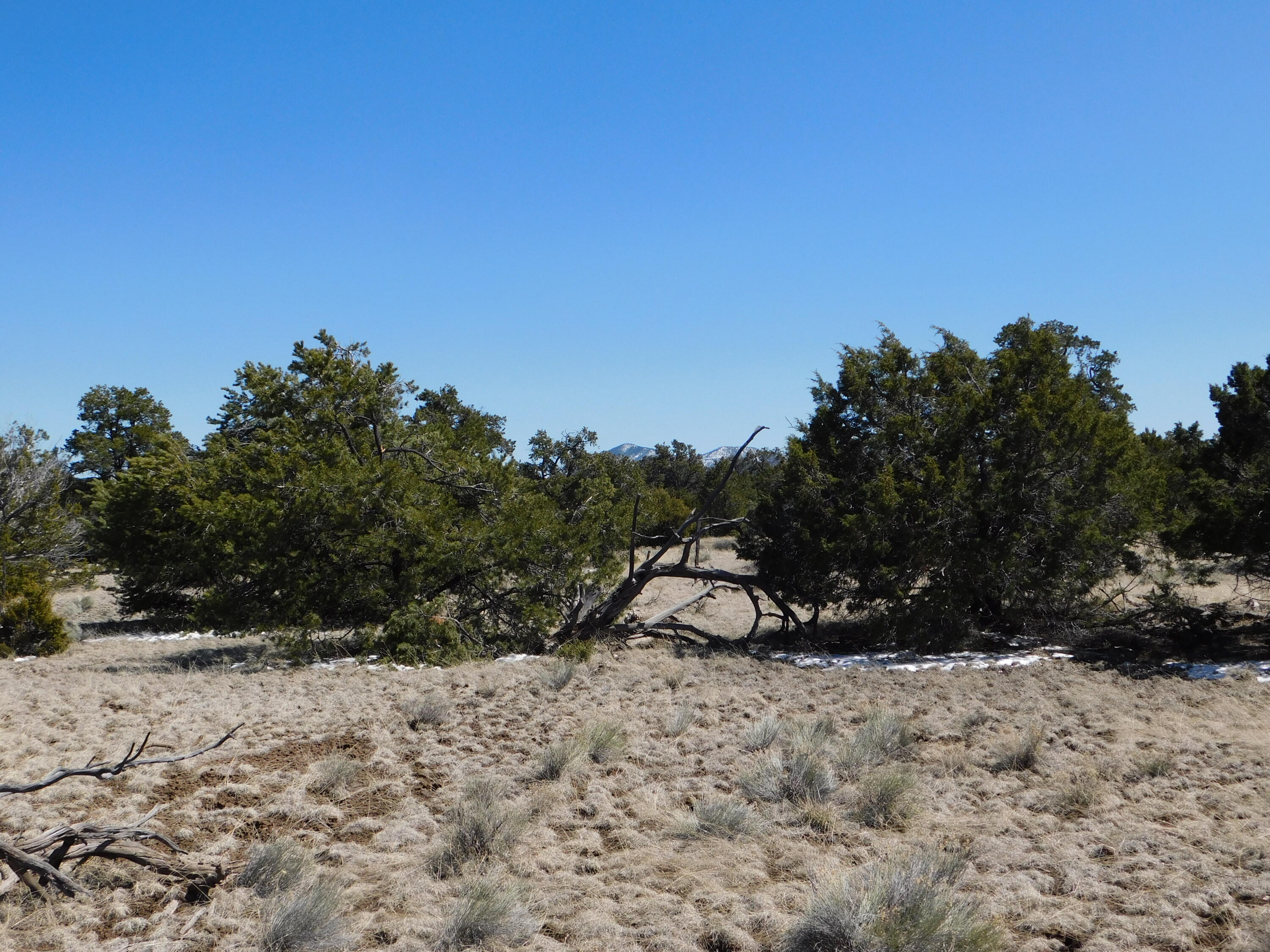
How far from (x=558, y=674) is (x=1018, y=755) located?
231 inches

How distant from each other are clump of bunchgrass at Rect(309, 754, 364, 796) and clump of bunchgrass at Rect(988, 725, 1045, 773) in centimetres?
520

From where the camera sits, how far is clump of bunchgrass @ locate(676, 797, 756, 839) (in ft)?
18.4

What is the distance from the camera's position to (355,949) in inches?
163

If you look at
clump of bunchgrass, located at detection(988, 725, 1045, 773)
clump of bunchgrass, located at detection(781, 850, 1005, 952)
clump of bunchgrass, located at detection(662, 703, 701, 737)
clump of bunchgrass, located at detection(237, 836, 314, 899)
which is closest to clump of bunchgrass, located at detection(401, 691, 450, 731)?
clump of bunchgrass, located at detection(662, 703, 701, 737)

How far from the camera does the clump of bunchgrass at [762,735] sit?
25.3 ft

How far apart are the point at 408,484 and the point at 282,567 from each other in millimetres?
2358

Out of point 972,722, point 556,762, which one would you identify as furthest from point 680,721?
point 972,722

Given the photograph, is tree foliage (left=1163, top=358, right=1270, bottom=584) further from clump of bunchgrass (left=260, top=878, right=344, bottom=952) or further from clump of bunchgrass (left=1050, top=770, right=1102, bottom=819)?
clump of bunchgrass (left=260, top=878, right=344, bottom=952)

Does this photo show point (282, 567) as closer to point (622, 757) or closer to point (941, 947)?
point (622, 757)

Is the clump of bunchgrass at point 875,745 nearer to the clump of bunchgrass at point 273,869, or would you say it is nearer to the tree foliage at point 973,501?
the clump of bunchgrass at point 273,869

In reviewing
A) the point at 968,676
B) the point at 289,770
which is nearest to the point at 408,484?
the point at 289,770

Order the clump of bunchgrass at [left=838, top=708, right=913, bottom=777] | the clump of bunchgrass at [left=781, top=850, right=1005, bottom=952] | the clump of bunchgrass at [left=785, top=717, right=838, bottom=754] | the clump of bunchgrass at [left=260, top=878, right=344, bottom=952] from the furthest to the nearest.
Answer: the clump of bunchgrass at [left=785, top=717, right=838, bottom=754] < the clump of bunchgrass at [left=838, top=708, right=913, bottom=777] < the clump of bunchgrass at [left=260, top=878, right=344, bottom=952] < the clump of bunchgrass at [left=781, top=850, right=1005, bottom=952]

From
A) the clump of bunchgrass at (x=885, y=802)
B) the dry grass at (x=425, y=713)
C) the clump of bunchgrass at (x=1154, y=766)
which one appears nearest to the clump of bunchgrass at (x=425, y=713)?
the dry grass at (x=425, y=713)

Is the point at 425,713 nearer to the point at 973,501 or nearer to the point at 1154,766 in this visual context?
the point at 1154,766
